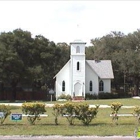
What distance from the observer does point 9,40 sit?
5859 cm

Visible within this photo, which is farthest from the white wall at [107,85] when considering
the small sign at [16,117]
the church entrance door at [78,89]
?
the small sign at [16,117]

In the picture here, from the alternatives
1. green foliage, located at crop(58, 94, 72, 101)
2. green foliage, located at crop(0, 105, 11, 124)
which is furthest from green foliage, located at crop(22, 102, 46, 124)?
green foliage, located at crop(58, 94, 72, 101)

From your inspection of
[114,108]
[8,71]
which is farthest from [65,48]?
[114,108]

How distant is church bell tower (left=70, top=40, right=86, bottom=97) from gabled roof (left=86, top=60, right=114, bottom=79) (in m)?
3.93

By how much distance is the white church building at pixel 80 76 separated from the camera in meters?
58.7

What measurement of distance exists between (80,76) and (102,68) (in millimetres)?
6823

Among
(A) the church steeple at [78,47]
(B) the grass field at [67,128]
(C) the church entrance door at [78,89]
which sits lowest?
(B) the grass field at [67,128]

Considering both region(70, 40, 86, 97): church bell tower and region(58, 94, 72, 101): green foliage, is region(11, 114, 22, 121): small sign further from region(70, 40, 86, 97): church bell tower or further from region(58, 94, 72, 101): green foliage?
region(70, 40, 86, 97): church bell tower

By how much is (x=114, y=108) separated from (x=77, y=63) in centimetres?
3958

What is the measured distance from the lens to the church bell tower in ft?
192

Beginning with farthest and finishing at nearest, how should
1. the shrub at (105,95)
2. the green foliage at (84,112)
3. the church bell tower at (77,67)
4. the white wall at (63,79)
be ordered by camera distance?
the shrub at (105,95)
the white wall at (63,79)
the church bell tower at (77,67)
the green foliage at (84,112)

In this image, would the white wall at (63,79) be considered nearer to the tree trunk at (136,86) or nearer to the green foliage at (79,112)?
the tree trunk at (136,86)

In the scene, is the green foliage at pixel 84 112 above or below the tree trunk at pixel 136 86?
below

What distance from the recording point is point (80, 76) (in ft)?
193
